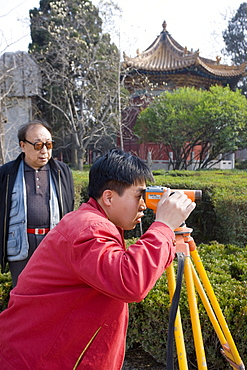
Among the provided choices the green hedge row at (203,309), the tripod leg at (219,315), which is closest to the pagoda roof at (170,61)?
the green hedge row at (203,309)

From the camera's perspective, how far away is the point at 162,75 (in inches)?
648

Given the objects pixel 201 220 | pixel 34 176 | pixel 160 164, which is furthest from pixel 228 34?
pixel 34 176

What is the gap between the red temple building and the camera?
15.7 metres

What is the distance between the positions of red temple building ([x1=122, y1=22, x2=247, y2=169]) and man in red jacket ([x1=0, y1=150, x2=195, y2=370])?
13.9 meters

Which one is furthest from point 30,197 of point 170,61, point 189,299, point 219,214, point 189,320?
point 170,61

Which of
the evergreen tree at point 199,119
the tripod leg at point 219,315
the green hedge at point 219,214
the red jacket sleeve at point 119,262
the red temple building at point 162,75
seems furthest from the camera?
the red temple building at point 162,75

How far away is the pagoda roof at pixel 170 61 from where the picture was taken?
51.7ft

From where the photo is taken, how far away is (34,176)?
7.95 feet

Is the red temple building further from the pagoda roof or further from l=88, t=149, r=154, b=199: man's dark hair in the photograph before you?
l=88, t=149, r=154, b=199: man's dark hair

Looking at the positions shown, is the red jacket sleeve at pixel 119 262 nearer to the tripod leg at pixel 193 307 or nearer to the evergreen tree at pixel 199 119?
the tripod leg at pixel 193 307

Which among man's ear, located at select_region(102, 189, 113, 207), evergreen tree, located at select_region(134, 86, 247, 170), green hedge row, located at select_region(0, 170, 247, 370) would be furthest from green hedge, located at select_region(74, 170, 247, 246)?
evergreen tree, located at select_region(134, 86, 247, 170)

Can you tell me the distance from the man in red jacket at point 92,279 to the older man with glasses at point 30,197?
1.16 m

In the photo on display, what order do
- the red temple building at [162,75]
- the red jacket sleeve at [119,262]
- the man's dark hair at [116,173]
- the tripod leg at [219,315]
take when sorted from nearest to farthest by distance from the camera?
the red jacket sleeve at [119,262], the man's dark hair at [116,173], the tripod leg at [219,315], the red temple building at [162,75]

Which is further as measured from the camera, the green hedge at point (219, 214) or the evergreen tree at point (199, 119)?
the evergreen tree at point (199, 119)
